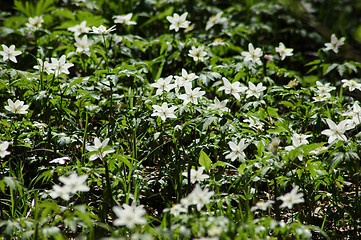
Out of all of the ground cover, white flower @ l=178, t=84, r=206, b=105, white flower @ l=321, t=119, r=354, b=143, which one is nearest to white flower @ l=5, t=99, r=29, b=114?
the ground cover

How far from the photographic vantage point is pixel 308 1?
463cm

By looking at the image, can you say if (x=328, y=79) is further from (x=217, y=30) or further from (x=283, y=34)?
(x=217, y=30)

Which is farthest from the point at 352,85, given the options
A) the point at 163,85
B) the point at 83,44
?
the point at 83,44

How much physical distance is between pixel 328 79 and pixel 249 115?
1.94 meters

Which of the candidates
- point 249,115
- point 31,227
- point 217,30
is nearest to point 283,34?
point 217,30

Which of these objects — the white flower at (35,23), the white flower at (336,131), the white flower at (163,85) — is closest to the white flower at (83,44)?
the white flower at (35,23)

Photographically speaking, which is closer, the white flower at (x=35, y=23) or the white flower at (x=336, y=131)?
the white flower at (x=336, y=131)

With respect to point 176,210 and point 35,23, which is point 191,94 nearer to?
point 176,210

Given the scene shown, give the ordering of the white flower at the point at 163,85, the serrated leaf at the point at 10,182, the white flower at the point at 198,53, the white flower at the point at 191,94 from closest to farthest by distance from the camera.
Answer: the serrated leaf at the point at 10,182, the white flower at the point at 191,94, the white flower at the point at 163,85, the white flower at the point at 198,53

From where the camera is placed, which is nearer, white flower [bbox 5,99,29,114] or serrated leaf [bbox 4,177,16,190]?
serrated leaf [bbox 4,177,16,190]

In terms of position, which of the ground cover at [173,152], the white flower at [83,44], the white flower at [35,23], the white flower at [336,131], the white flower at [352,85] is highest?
the white flower at [35,23]

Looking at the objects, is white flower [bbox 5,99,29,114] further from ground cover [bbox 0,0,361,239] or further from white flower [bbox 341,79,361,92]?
white flower [bbox 341,79,361,92]

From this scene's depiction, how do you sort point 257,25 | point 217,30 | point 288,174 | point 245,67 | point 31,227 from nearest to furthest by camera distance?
point 31,227
point 288,174
point 245,67
point 217,30
point 257,25

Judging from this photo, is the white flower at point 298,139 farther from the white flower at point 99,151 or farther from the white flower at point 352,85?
the white flower at point 99,151
